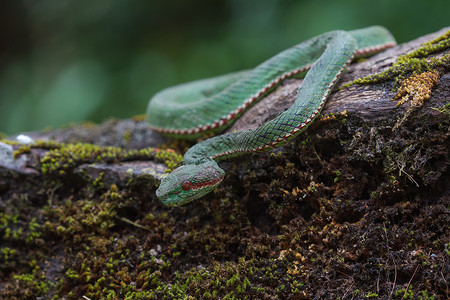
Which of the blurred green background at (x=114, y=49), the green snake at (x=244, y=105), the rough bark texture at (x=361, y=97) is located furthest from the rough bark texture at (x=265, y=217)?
the blurred green background at (x=114, y=49)

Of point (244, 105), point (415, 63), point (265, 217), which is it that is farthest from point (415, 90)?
point (244, 105)

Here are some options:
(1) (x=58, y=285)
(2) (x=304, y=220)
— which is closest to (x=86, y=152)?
Result: (1) (x=58, y=285)

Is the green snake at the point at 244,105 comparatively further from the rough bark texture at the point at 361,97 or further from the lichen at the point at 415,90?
the lichen at the point at 415,90

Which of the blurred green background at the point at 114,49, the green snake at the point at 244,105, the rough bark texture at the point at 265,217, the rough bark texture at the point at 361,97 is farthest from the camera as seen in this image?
the blurred green background at the point at 114,49

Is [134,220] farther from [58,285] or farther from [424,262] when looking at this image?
[424,262]

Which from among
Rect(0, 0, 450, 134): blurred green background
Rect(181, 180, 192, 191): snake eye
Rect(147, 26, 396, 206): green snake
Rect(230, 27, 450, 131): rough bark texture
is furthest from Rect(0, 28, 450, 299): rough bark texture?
Rect(0, 0, 450, 134): blurred green background

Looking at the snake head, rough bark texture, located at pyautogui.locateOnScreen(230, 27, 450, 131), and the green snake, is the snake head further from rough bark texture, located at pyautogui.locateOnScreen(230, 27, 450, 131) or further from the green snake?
rough bark texture, located at pyautogui.locateOnScreen(230, 27, 450, 131)
